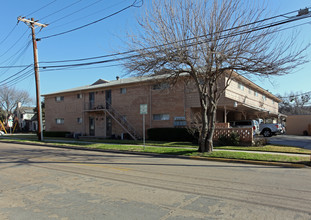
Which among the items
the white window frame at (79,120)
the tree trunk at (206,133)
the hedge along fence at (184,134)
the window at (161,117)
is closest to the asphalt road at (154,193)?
the tree trunk at (206,133)

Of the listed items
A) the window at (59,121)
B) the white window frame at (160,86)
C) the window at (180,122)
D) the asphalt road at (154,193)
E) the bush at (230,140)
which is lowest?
the asphalt road at (154,193)

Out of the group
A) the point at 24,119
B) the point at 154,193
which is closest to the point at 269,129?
the point at 154,193

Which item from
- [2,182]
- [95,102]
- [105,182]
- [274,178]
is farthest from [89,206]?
[95,102]

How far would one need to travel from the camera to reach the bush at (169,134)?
19.9 meters

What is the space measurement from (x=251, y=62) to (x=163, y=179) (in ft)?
24.9

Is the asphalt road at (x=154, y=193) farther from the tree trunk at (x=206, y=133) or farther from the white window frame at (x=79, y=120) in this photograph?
the white window frame at (x=79, y=120)

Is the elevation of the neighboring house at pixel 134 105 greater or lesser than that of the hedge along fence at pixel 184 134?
greater

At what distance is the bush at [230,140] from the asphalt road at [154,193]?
718 centimetres

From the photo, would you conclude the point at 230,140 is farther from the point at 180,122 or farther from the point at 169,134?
the point at 180,122

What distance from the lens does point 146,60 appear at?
41.7 ft

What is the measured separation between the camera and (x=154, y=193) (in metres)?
5.83

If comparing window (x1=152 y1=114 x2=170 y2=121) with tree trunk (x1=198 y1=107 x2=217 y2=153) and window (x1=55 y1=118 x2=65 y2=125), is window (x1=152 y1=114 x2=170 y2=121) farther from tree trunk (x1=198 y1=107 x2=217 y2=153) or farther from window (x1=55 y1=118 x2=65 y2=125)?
window (x1=55 y1=118 x2=65 y2=125)

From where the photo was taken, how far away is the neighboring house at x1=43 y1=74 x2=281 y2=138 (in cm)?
2164

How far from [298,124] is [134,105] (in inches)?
822
